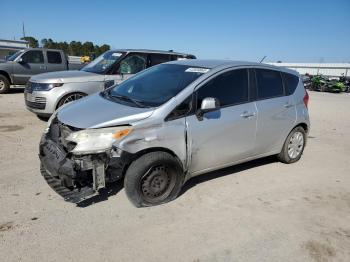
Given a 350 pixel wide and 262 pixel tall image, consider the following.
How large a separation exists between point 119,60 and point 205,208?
535 centimetres

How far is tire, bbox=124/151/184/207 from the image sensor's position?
391 cm

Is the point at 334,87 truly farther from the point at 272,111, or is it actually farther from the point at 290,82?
the point at 272,111

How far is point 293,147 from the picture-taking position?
6.06m

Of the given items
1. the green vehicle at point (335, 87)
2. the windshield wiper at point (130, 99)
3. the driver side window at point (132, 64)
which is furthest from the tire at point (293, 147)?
the green vehicle at point (335, 87)

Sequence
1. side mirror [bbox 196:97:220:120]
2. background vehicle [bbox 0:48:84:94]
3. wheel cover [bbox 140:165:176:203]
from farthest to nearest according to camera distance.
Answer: background vehicle [bbox 0:48:84:94] < side mirror [bbox 196:97:220:120] < wheel cover [bbox 140:165:176:203]

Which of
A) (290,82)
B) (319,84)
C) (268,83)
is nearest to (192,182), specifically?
(268,83)

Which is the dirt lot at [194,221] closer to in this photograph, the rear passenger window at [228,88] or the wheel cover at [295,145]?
the wheel cover at [295,145]

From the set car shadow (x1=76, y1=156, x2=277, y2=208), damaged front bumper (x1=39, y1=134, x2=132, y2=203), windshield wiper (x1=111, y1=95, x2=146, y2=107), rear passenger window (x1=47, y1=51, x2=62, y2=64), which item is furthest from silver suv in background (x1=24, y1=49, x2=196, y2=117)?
rear passenger window (x1=47, y1=51, x2=62, y2=64)

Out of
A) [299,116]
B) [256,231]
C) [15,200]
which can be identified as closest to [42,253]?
[15,200]

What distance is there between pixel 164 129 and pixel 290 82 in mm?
2904

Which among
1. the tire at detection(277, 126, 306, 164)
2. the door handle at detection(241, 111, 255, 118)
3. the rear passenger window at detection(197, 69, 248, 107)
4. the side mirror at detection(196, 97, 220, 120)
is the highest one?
the rear passenger window at detection(197, 69, 248, 107)

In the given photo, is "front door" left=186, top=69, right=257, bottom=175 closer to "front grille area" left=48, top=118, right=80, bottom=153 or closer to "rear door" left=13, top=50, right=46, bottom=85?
"front grille area" left=48, top=118, right=80, bottom=153

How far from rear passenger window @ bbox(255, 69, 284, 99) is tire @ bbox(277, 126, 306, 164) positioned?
82cm

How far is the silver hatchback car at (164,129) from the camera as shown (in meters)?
3.78
